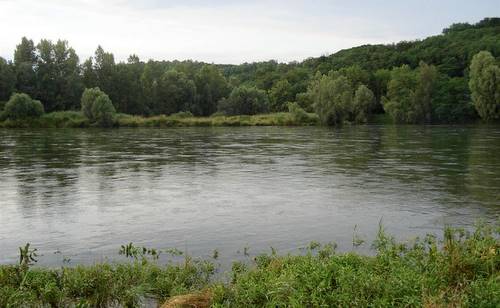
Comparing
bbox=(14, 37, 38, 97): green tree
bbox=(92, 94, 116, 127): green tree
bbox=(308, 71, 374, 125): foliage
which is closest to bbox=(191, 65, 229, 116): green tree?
bbox=(92, 94, 116, 127): green tree

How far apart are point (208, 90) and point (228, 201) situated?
4428 inches

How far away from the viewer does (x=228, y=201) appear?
1862 cm

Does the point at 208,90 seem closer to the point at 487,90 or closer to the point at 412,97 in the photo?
the point at 412,97

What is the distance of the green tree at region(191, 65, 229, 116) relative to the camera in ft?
420

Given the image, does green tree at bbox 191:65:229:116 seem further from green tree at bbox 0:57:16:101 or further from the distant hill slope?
the distant hill slope

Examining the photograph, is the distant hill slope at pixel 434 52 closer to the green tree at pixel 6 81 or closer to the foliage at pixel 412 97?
the foliage at pixel 412 97

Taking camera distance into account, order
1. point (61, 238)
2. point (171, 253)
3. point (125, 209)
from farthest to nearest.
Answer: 1. point (125, 209)
2. point (61, 238)
3. point (171, 253)

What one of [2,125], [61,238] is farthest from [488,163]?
[2,125]

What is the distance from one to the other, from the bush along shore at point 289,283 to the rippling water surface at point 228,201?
2.14m

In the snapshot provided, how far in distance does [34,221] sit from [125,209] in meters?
2.92

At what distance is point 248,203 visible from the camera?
18188mm

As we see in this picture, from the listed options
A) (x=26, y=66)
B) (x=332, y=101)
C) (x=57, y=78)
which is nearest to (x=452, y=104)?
(x=332, y=101)

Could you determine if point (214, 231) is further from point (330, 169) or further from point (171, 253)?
point (330, 169)

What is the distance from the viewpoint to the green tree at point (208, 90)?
12787 centimetres
